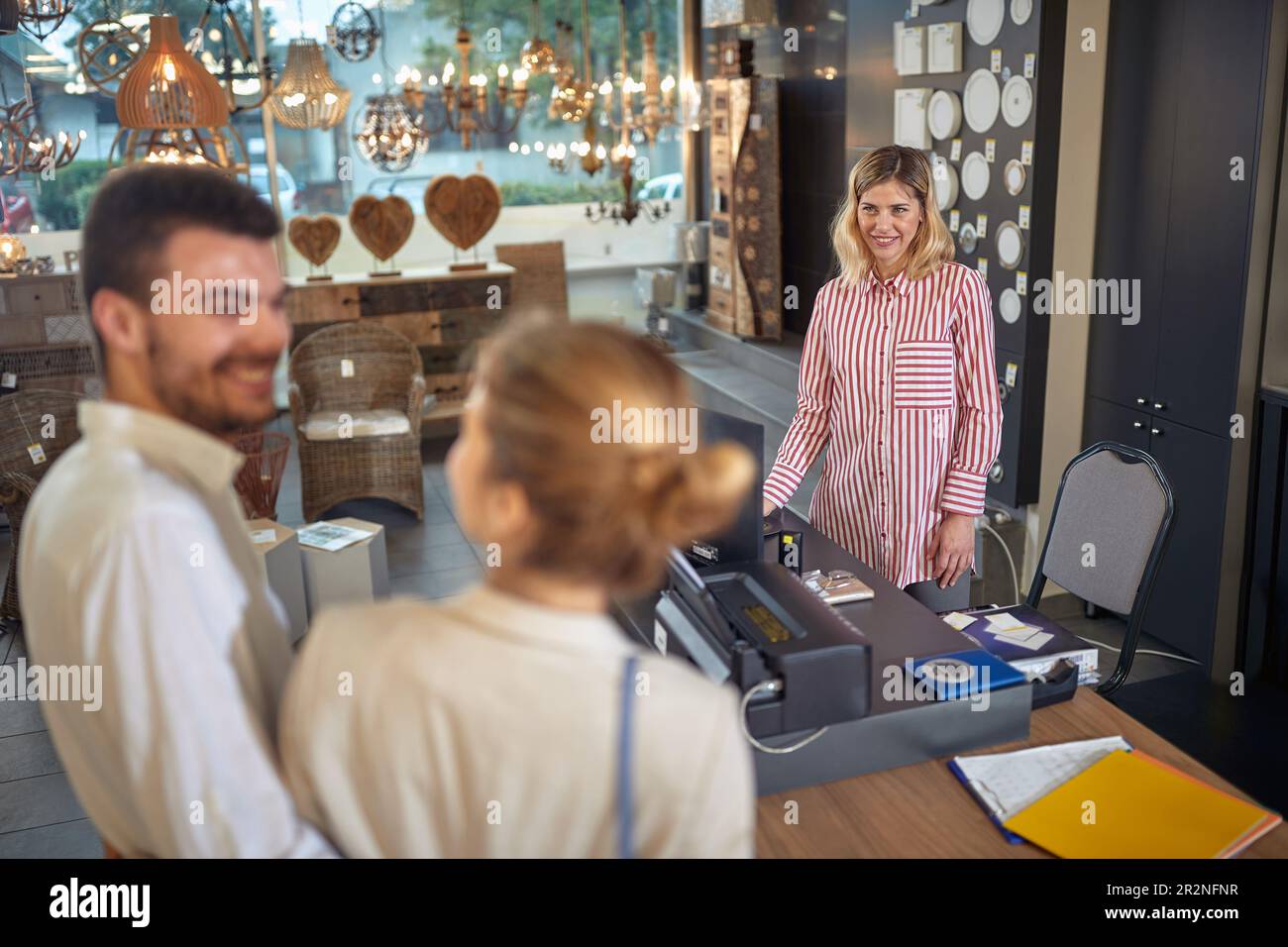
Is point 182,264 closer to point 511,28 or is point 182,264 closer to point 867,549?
point 867,549

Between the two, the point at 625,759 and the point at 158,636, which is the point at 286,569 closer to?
the point at 158,636

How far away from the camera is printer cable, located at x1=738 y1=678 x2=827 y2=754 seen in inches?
71.1

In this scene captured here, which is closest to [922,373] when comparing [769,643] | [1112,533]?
[1112,533]

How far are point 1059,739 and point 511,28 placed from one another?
849 centimetres

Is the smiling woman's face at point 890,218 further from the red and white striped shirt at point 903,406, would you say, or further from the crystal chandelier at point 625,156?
the crystal chandelier at point 625,156

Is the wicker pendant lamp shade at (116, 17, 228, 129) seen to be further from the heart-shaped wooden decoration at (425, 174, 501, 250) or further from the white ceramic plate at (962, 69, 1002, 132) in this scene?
the white ceramic plate at (962, 69, 1002, 132)

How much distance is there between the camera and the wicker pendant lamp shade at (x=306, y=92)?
267 inches

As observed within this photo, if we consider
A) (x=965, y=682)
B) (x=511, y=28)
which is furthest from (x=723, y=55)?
(x=965, y=682)

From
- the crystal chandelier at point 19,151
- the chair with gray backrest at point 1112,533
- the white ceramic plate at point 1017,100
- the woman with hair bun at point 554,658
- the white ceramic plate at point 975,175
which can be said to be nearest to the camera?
the woman with hair bun at point 554,658

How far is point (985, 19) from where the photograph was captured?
16.0ft

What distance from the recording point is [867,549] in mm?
3053

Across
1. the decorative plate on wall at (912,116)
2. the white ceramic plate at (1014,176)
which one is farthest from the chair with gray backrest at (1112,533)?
the decorative plate on wall at (912,116)

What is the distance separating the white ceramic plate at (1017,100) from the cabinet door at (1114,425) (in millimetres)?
1209

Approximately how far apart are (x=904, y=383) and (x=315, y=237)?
6055 millimetres
